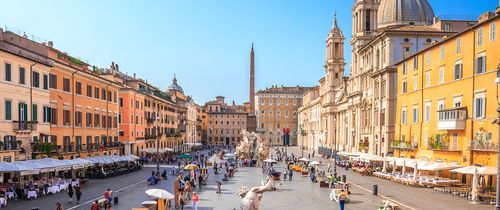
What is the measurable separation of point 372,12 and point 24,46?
178 ft

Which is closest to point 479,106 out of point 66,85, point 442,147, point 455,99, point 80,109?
point 455,99

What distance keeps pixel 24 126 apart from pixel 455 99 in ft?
102

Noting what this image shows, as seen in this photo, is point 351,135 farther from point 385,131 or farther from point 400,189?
point 400,189

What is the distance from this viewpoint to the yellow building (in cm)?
3262

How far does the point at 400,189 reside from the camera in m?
36.3

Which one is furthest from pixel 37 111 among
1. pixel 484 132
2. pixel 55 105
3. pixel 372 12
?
pixel 372 12

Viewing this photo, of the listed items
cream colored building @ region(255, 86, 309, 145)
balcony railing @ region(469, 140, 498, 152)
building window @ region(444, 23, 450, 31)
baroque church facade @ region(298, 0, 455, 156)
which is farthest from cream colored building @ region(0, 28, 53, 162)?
cream colored building @ region(255, 86, 309, 145)

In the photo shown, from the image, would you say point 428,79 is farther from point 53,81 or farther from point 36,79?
point 36,79

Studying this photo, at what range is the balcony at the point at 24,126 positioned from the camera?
3409cm

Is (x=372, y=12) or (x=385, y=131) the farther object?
(x=372, y=12)

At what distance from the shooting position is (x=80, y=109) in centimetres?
A: 4647

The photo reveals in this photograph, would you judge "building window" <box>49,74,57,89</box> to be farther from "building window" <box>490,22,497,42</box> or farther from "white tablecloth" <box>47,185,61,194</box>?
"building window" <box>490,22,497,42</box>

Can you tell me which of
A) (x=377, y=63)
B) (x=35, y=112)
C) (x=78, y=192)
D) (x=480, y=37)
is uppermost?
(x=377, y=63)

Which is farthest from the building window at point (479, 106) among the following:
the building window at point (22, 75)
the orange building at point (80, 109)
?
the orange building at point (80, 109)
